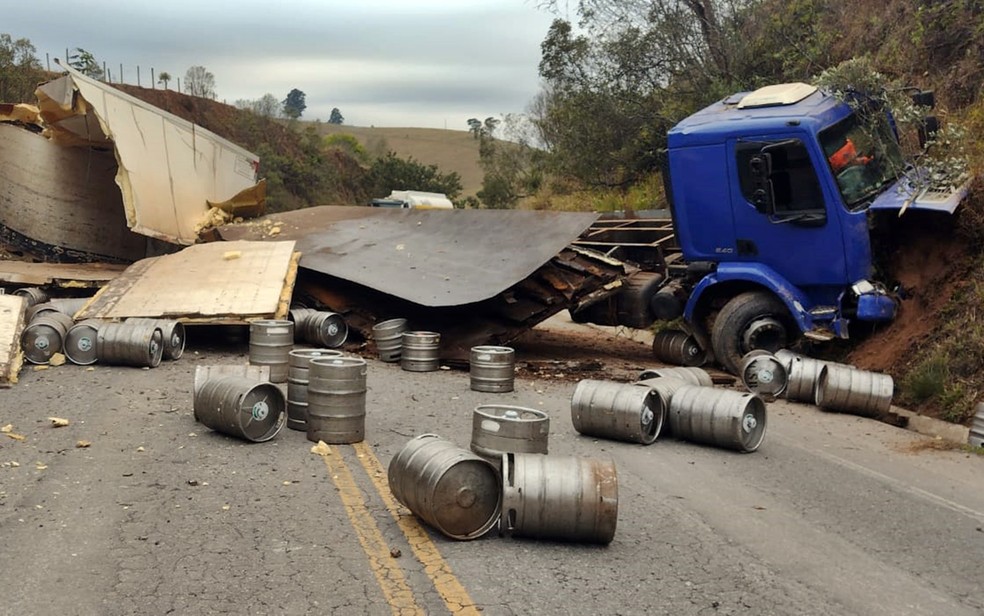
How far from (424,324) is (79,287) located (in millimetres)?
6541

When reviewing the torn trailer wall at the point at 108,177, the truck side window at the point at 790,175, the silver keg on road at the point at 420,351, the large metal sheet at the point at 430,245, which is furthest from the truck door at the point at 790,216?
the torn trailer wall at the point at 108,177

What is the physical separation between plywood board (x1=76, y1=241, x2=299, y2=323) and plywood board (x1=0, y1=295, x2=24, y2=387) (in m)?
0.94

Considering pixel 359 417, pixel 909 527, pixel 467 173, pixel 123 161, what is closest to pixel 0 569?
pixel 359 417

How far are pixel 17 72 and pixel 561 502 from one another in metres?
38.7

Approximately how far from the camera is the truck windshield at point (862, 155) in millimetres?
11484

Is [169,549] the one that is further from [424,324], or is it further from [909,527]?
[424,324]

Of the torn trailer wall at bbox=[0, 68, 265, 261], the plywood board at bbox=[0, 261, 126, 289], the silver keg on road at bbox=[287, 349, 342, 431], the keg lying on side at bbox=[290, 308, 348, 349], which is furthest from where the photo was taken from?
the torn trailer wall at bbox=[0, 68, 265, 261]

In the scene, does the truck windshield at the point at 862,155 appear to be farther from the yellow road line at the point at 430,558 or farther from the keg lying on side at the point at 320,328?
the keg lying on side at the point at 320,328

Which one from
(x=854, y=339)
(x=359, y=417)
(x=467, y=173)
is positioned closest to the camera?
(x=359, y=417)

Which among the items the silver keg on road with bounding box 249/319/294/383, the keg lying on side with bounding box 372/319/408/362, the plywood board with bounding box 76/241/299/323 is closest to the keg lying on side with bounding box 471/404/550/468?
the silver keg on road with bounding box 249/319/294/383

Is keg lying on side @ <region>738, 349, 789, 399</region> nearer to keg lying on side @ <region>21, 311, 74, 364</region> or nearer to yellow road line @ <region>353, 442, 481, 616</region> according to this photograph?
yellow road line @ <region>353, 442, 481, 616</region>

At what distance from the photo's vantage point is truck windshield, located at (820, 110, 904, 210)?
11484 mm

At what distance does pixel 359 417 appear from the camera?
27.0ft

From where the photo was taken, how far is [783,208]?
11812 mm
